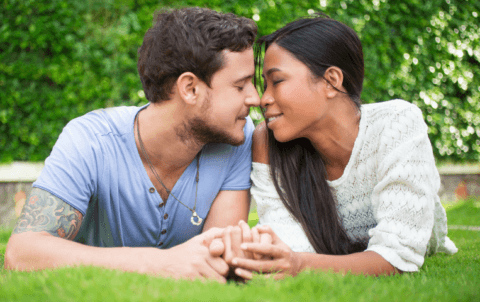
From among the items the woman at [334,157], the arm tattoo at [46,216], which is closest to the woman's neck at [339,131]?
the woman at [334,157]

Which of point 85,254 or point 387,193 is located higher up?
point 85,254

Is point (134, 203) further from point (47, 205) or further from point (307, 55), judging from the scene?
point (307, 55)

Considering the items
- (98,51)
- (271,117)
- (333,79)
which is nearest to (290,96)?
(271,117)

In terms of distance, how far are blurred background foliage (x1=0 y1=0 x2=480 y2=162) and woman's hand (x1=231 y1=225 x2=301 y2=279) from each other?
2837 millimetres

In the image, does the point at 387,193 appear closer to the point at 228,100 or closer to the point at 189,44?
the point at 228,100

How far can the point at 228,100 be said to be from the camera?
9.51 ft

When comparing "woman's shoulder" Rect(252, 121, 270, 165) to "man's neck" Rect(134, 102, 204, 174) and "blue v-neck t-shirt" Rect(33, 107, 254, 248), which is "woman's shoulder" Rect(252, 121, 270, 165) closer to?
"blue v-neck t-shirt" Rect(33, 107, 254, 248)

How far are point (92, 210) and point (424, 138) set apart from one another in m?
2.35

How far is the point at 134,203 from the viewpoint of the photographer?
9.58 ft

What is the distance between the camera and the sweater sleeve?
2447 mm

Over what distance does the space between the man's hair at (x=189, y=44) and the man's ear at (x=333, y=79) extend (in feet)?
2.05

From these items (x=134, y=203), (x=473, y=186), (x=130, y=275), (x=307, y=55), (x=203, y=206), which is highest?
(x=307, y=55)

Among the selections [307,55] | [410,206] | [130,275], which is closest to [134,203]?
[130,275]

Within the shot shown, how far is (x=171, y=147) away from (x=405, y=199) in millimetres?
1629
